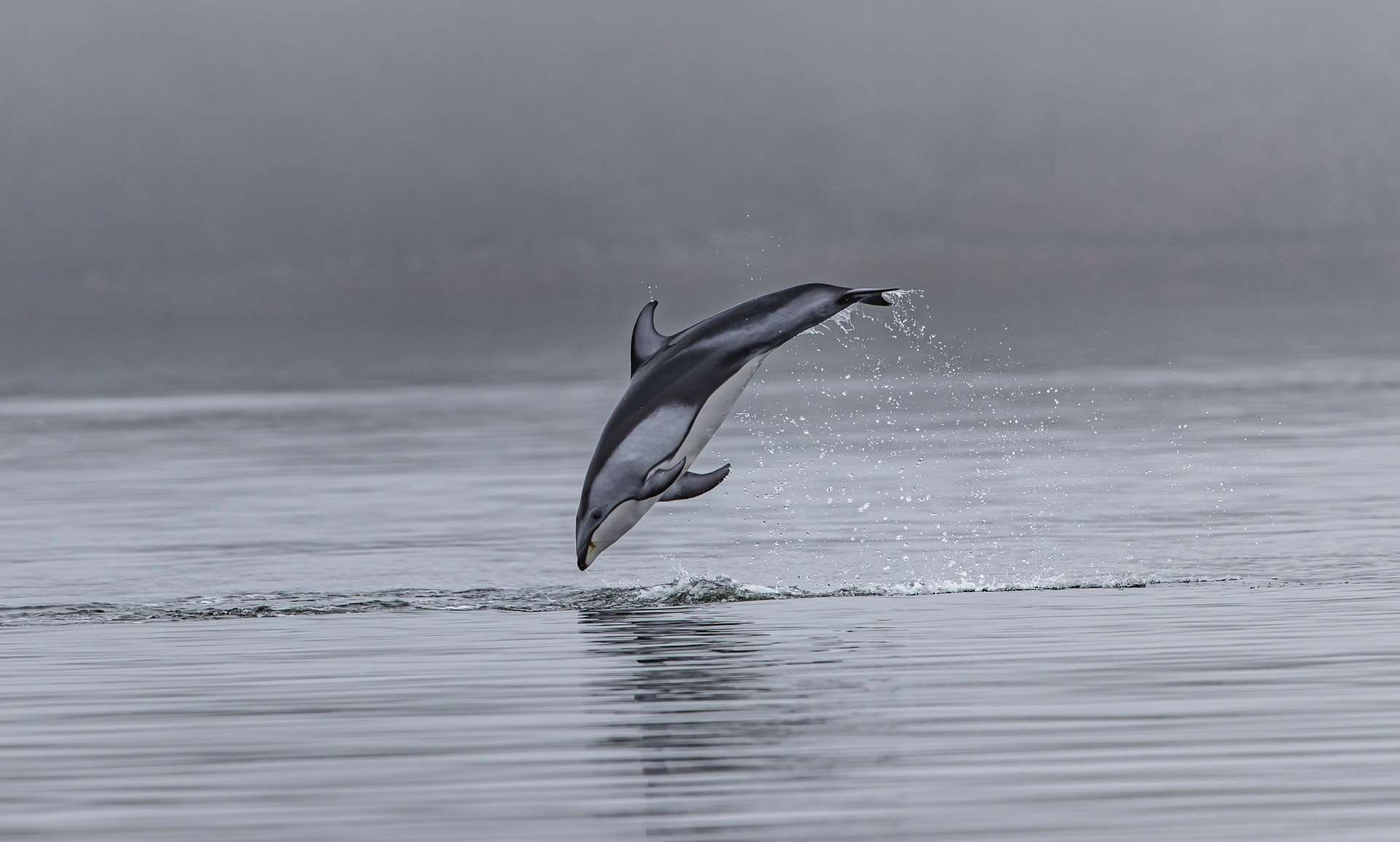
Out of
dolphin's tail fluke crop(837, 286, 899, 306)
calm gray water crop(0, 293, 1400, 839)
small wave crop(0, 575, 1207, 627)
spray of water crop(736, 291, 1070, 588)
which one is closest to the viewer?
calm gray water crop(0, 293, 1400, 839)

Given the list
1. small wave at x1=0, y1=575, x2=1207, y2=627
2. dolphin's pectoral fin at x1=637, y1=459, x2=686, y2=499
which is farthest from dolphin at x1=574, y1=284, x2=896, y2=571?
small wave at x1=0, y1=575, x2=1207, y2=627

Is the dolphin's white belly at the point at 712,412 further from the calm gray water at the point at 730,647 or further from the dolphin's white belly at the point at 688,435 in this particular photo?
the calm gray water at the point at 730,647

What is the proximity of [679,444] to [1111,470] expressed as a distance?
2302 cm

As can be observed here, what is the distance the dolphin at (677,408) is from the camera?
21.6 metres

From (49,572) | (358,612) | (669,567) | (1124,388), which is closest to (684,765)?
(358,612)

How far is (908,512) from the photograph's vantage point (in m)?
34.8

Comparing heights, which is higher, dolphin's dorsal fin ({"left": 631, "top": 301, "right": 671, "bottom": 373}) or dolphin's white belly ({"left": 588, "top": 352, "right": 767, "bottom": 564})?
dolphin's dorsal fin ({"left": 631, "top": 301, "right": 671, "bottom": 373})

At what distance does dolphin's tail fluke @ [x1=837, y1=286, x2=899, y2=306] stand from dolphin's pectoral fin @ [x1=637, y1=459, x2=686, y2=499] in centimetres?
229

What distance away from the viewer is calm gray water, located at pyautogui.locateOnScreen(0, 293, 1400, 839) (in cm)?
1320

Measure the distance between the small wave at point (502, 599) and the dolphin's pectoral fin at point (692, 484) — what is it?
92.0 inches

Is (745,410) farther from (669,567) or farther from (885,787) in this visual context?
(885,787)

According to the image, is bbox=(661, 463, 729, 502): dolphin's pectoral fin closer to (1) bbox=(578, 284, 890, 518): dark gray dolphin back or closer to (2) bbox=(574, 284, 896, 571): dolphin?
(2) bbox=(574, 284, 896, 571): dolphin

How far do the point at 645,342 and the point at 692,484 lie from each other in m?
1.59

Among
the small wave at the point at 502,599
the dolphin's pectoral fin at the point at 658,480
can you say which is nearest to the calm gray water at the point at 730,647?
the small wave at the point at 502,599
